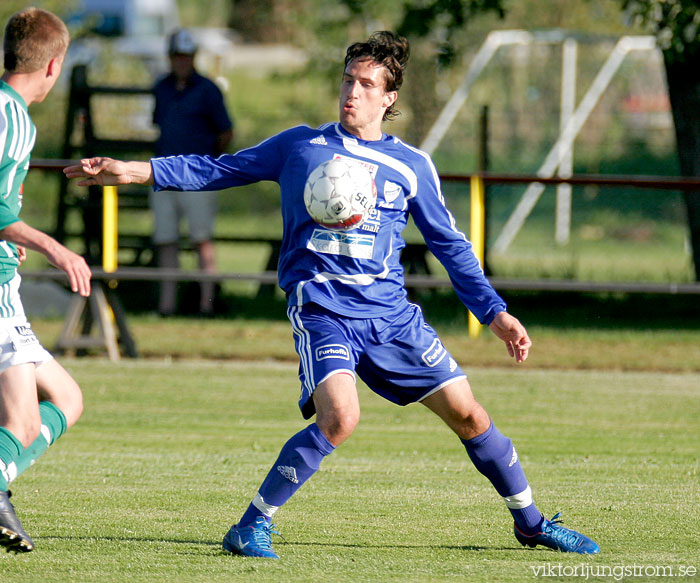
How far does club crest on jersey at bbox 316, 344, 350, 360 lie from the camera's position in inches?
174

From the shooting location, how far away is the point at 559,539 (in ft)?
15.1

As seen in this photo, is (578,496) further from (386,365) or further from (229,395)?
(229,395)

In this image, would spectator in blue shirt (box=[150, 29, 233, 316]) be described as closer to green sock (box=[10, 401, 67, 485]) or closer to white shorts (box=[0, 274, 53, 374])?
green sock (box=[10, 401, 67, 485])

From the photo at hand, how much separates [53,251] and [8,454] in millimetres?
771

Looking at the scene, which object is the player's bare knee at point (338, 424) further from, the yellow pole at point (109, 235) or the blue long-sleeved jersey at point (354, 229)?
the yellow pole at point (109, 235)

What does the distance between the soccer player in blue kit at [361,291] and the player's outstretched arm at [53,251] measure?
0.46m

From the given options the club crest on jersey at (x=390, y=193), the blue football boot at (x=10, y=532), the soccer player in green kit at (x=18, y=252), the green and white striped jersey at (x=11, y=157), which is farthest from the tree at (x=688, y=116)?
the blue football boot at (x=10, y=532)

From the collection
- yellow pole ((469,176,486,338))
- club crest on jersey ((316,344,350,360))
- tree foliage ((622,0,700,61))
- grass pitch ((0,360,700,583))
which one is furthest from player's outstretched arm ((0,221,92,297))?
tree foliage ((622,0,700,61))

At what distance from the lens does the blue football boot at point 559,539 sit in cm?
457

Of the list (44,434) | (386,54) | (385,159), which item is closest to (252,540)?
(44,434)

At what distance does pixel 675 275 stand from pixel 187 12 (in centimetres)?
6330

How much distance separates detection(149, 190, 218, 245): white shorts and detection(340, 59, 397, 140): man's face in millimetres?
7059

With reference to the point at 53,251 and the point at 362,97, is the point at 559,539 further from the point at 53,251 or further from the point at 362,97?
the point at 53,251

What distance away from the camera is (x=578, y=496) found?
564 centimetres
